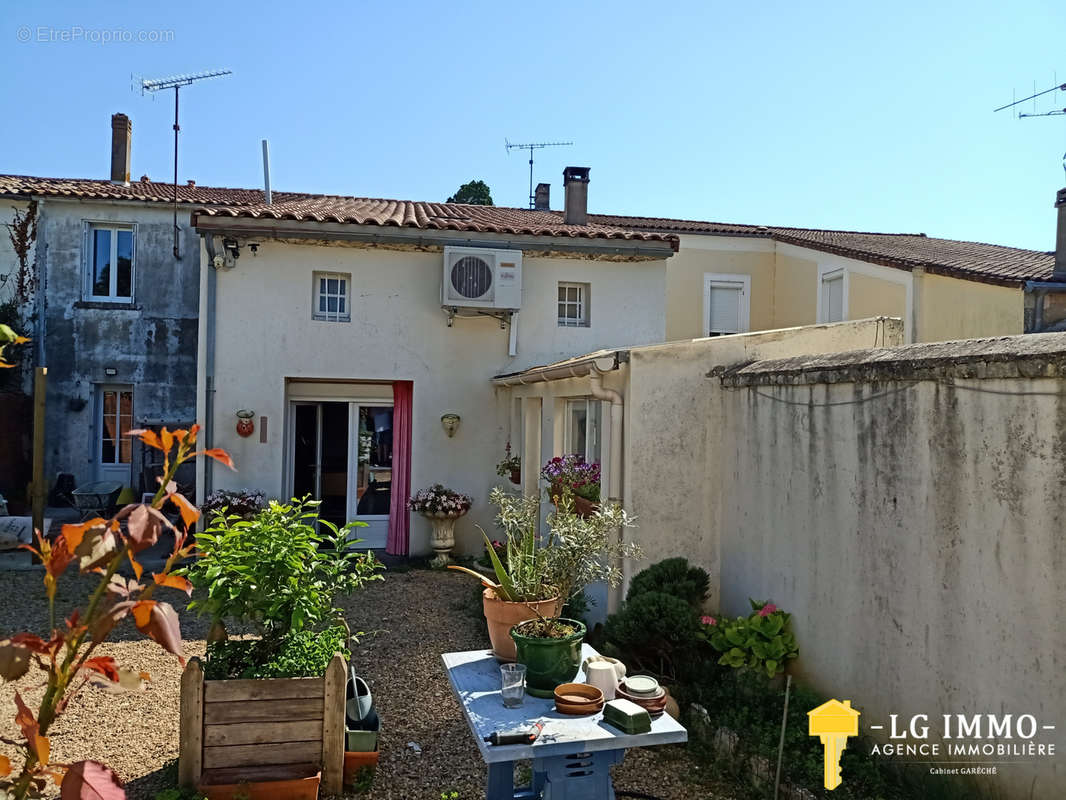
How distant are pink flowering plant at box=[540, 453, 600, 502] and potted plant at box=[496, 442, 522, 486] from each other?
2085mm

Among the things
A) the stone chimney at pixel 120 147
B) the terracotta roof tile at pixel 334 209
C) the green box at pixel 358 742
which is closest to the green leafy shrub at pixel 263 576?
the green box at pixel 358 742

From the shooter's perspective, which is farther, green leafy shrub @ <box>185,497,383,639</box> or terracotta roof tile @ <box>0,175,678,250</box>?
terracotta roof tile @ <box>0,175,678,250</box>

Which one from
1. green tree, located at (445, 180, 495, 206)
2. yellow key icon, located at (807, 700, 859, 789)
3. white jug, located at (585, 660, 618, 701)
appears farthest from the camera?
green tree, located at (445, 180, 495, 206)

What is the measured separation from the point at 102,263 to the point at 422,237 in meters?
8.04

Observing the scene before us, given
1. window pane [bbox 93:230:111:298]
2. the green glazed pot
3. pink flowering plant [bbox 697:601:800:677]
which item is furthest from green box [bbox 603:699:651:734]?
window pane [bbox 93:230:111:298]

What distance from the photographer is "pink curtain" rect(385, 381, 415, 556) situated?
10844 mm

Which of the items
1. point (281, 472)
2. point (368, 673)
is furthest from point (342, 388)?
point (368, 673)

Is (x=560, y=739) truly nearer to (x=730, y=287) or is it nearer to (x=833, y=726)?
(x=833, y=726)

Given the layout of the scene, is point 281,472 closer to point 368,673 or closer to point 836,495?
point 368,673

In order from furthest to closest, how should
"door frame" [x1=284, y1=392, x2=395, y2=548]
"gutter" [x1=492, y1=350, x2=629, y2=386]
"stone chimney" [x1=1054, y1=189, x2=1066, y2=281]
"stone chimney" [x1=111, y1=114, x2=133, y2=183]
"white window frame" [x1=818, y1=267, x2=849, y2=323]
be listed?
"stone chimney" [x1=111, y1=114, x2=133, y2=183], "white window frame" [x1=818, y1=267, x2=849, y2=323], "door frame" [x1=284, y1=392, x2=395, y2=548], "stone chimney" [x1=1054, y1=189, x2=1066, y2=281], "gutter" [x1=492, y1=350, x2=629, y2=386]

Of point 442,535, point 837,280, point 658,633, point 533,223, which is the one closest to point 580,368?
point 658,633

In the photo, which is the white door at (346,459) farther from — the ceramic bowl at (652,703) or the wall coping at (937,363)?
the ceramic bowl at (652,703)

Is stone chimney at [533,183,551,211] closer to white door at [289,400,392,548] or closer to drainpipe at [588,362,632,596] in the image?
white door at [289,400,392,548]

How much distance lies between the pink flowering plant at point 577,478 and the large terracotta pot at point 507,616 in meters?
3.48
